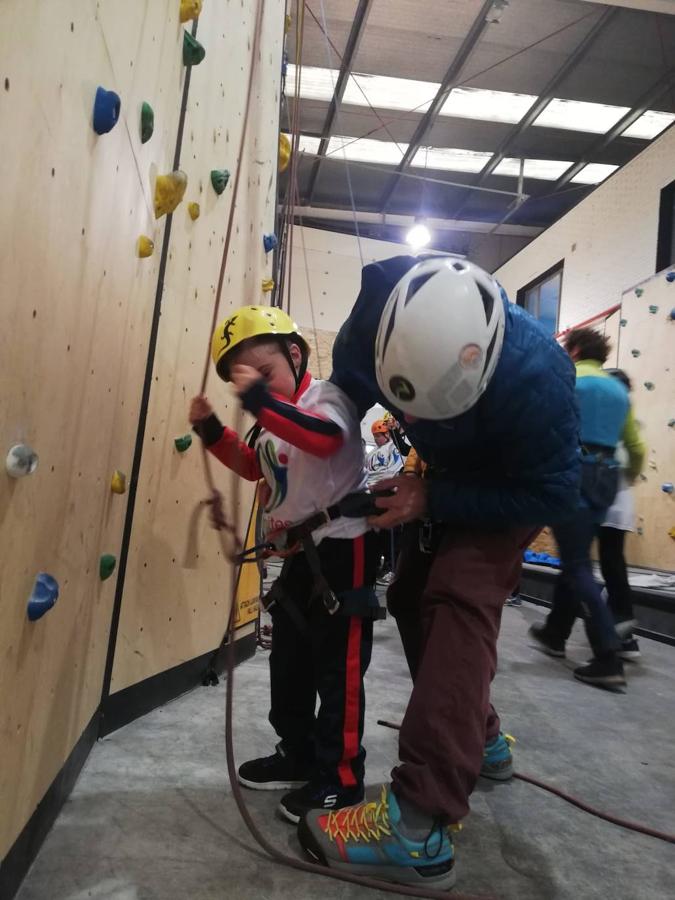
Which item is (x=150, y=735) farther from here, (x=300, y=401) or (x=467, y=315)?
(x=467, y=315)

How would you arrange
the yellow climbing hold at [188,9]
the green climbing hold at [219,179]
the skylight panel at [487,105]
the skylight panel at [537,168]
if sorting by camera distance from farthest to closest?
the skylight panel at [537,168] < the skylight panel at [487,105] < the green climbing hold at [219,179] < the yellow climbing hold at [188,9]

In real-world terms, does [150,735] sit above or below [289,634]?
below

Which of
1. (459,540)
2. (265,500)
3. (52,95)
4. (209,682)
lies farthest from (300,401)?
(209,682)

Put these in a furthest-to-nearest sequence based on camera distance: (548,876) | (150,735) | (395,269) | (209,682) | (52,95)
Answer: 1. (209,682)
2. (150,735)
3. (395,269)
4. (548,876)
5. (52,95)

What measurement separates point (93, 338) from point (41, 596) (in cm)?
47

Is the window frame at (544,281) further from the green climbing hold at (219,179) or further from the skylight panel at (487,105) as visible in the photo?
the green climbing hold at (219,179)

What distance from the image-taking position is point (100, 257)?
1.16m

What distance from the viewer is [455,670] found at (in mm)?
1126

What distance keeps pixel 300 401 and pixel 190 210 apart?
789mm

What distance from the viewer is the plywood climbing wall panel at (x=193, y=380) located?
1.74 metres

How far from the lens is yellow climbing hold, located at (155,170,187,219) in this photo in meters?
1.52

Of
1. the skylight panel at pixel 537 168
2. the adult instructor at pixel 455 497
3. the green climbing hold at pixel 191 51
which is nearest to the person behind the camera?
the adult instructor at pixel 455 497

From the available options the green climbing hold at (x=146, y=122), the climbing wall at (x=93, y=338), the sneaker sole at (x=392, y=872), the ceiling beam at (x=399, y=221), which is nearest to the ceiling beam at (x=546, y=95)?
the ceiling beam at (x=399, y=221)

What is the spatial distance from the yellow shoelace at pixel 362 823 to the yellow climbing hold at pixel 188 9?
1.76 metres
